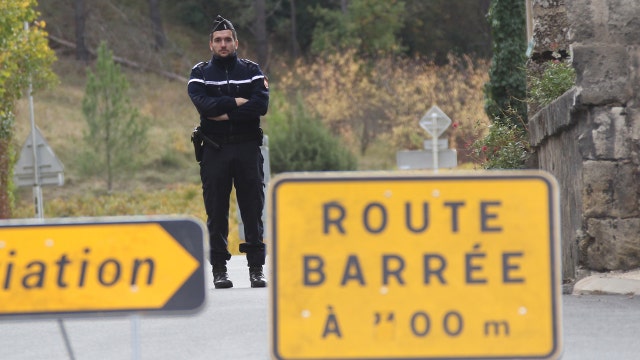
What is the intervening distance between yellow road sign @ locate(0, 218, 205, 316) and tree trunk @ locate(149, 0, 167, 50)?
66.1m

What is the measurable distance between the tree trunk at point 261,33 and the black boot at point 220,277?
57.5 metres

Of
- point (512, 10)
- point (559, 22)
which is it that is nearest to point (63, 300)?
point (559, 22)

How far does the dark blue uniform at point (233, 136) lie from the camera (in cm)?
1114

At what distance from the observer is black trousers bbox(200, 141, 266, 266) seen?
37.2ft

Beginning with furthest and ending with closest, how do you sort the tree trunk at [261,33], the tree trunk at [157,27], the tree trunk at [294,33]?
1. the tree trunk at [157,27]
2. the tree trunk at [294,33]
3. the tree trunk at [261,33]

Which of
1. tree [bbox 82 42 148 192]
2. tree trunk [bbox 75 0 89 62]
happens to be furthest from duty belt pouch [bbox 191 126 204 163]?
tree trunk [bbox 75 0 89 62]

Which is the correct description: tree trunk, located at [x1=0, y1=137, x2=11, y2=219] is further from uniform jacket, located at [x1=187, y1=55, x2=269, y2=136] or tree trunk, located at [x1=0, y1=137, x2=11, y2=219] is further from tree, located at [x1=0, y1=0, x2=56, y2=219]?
uniform jacket, located at [x1=187, y1=55, x2=269, y2=136]

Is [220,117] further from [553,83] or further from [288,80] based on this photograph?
[288,80]

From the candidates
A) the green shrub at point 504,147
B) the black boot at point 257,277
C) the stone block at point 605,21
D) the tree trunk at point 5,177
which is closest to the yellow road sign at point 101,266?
the black boot at point 257,277

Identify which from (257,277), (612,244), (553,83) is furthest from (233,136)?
(553,83)

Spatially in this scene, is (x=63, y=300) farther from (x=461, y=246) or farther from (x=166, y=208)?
(x=166, y=208)

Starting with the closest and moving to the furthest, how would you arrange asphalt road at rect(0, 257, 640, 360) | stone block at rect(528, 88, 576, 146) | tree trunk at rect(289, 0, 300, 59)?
asphalt road at rect(0, 257, 640, 360) → stone block at rect(528, 88, 576, 146) → tree trunk at rect(289, 0, 300, 59)

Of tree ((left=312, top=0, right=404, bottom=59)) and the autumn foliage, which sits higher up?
tree ((left=312, top=0, right=404, bottom=59))

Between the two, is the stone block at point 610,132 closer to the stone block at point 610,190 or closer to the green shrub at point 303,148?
the stone block at point 610,190
